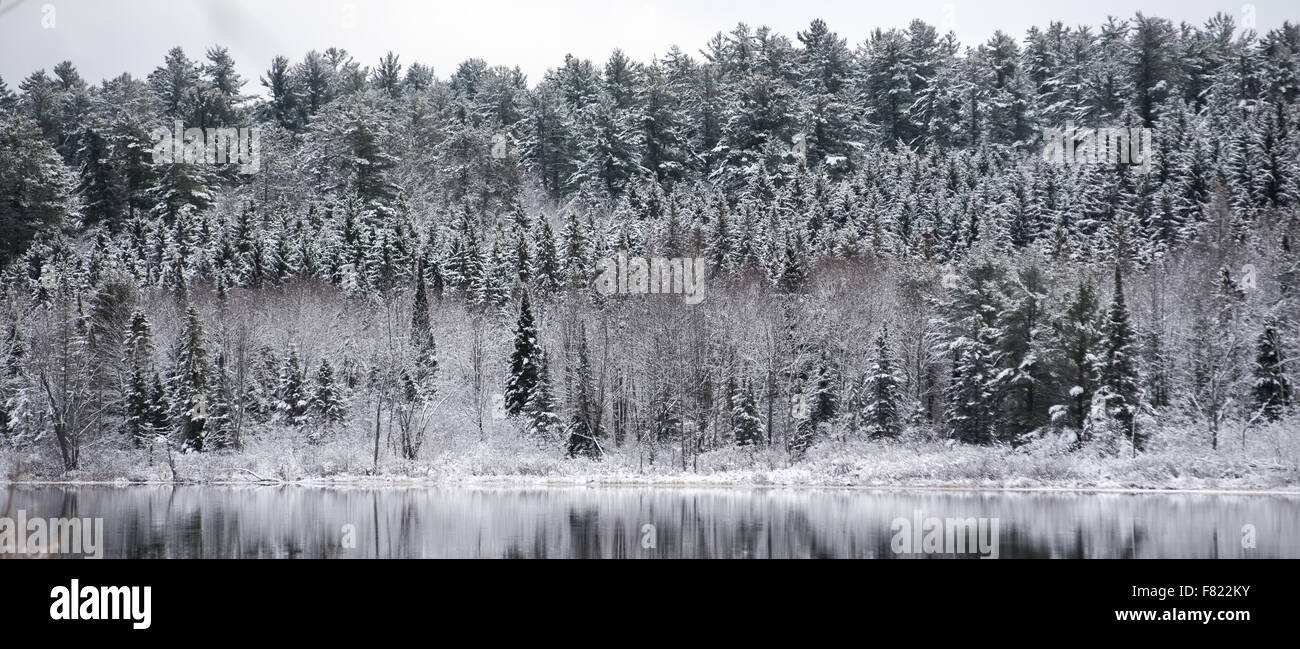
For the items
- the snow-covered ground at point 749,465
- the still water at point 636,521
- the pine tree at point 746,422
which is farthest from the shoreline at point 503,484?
the pine tree at point 746,422

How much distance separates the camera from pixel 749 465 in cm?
4575

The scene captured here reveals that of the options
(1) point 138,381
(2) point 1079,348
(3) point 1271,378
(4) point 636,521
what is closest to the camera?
(4) point 636,521

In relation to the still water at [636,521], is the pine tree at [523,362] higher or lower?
higher

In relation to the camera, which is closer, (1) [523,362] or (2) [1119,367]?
(2) [1119,367]

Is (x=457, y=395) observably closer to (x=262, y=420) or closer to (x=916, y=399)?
(x=262, y=420)

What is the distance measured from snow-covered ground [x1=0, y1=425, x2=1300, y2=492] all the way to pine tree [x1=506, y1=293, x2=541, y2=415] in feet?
9.80

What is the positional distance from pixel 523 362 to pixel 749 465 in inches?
559

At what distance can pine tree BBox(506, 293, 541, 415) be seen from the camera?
54094 mm

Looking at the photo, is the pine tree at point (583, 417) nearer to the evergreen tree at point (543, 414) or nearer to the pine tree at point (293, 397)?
the evergreen tree at point (543, 414)

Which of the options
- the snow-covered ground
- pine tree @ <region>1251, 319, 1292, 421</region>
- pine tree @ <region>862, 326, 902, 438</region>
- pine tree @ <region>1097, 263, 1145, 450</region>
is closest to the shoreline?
the snow-covered ground

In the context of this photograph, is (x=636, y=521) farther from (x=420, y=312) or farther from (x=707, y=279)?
(x=420, y=312)

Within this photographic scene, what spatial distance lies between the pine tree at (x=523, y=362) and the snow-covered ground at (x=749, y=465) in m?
2.99

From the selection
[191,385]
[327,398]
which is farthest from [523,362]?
[191,385]

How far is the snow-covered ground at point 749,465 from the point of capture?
38.8m
